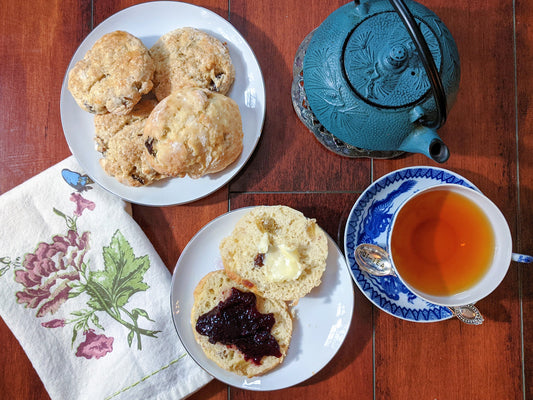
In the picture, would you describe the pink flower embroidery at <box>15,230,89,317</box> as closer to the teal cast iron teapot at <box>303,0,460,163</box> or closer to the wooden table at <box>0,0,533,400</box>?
the wooden table at <box>0,0,533,400</box>

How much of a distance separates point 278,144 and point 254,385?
25.0 inches

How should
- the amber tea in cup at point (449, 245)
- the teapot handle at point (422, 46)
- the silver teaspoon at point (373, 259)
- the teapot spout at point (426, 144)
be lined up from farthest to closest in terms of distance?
the silver teaspoon at point (373, 259) → the amber tea in cup at point (449, 245) → the teapot spout at point (426, 144) → the teapot handle at point (422, 46)

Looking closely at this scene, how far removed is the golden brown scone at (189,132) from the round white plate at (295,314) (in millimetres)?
175

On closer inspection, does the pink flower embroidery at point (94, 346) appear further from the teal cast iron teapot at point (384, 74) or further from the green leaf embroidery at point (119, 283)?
the teal cast iron teapot at point (384, 74)

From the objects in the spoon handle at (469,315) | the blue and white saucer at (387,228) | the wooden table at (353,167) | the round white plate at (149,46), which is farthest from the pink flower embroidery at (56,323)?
the spoon handle at (469,315)

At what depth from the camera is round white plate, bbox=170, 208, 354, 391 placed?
1.14m

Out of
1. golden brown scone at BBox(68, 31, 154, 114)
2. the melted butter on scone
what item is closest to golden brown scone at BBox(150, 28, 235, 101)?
golden brown scone at BBox(68, 31, 154, 114)

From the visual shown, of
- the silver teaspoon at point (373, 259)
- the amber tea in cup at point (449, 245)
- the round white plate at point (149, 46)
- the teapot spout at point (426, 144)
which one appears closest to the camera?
the teapot spout at point (426, 144)

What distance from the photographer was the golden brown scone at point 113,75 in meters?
1.04

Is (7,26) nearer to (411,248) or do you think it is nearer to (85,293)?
(85,293)

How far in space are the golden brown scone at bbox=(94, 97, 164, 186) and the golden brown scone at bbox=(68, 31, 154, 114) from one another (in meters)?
0.04

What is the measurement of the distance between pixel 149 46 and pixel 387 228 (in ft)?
2.52

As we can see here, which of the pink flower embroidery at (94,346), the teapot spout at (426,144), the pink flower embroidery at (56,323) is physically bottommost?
the pink flower embroidery at (94,346)

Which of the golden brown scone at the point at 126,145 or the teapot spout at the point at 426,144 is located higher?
the teapot spout at the point at 426,144
